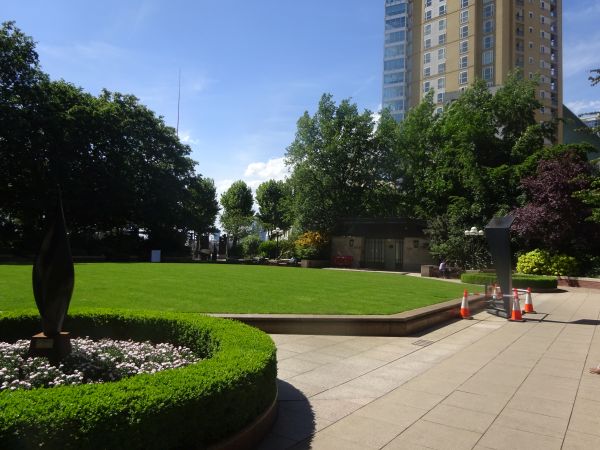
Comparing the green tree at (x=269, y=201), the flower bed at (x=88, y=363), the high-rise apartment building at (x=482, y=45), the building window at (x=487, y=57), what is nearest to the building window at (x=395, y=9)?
the high-rise apartment building at (x=482, y=45)

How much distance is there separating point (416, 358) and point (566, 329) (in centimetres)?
608

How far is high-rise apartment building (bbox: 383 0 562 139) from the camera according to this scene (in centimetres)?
A: 7150

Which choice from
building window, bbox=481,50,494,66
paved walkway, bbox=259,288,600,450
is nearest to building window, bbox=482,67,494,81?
building window, bbox=481,50,494,66

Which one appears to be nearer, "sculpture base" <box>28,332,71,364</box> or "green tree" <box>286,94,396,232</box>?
"sculpture base" <box>28,332,71,364</box>

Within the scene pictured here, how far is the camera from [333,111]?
154 feet

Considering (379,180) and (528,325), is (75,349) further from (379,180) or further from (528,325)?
(379,180)

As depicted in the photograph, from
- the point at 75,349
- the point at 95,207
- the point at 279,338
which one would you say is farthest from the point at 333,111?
the point at 75,349

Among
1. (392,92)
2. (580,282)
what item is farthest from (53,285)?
(392,92)

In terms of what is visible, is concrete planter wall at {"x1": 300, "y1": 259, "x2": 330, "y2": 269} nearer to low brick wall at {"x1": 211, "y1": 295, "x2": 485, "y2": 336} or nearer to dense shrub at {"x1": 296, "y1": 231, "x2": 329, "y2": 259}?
dense shrub at {"x1": 296, "y1": 231, "x2": 329, "y2": 259}

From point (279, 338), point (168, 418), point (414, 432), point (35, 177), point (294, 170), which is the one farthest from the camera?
point (294, 170)

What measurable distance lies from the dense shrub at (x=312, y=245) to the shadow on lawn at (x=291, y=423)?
3312cm

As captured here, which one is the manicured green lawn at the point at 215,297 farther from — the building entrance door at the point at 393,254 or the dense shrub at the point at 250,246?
the dense shrub at the point at 250,246

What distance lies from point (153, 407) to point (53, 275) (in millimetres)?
2568

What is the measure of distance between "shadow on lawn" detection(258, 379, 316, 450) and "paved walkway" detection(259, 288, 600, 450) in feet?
0.03
